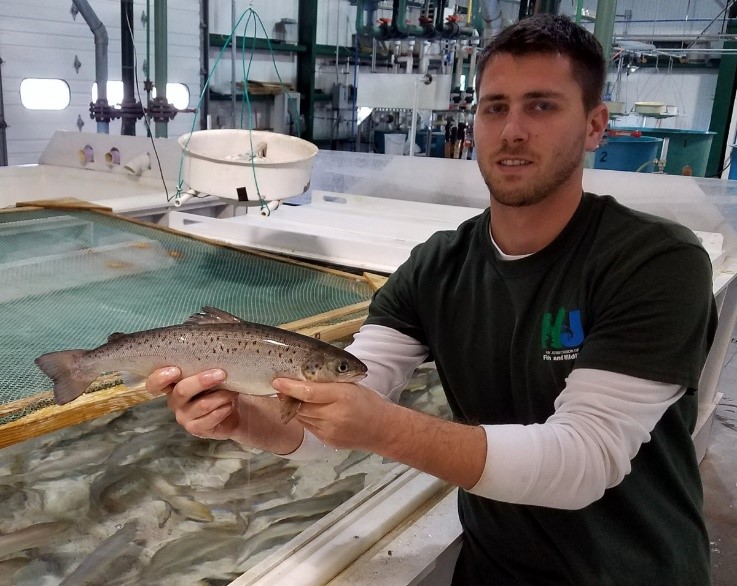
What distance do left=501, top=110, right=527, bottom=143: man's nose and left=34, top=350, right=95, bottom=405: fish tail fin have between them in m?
0.83

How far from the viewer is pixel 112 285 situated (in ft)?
6.88

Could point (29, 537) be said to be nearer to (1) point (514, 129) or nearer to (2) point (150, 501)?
(2) point (150, 501)

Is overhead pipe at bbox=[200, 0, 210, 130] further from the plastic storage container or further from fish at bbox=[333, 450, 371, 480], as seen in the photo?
fish at bbox=[333, 450, 371, 480]

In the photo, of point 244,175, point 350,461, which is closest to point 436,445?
point 350,461

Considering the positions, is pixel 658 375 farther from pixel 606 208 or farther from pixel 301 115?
pixel 301 115

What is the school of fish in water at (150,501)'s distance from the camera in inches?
64.9

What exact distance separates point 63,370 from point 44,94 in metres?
5.77

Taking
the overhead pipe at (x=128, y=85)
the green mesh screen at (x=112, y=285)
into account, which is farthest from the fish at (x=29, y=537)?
the overhead pipe at (x=128, y=85)

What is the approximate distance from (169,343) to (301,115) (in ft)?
26.9

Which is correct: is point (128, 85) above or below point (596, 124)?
above

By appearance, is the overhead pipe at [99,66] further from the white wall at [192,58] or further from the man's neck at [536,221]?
the man's neck at [536,221]

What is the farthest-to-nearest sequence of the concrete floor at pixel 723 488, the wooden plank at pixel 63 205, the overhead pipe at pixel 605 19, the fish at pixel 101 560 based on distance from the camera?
the wooden plank at pixel 63 205
the overhead pipe at pixel 605 19
the concrete floor at pixel 723 488
the fish at pixel 101 560

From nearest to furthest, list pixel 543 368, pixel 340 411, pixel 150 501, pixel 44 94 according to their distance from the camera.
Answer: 1. pixel 340 411
2. pixel 543 368
3. pixel 150 501
4. pixel 44 94

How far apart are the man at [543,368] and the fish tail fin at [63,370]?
13 centimetres
